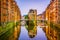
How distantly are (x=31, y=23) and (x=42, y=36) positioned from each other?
1.10m

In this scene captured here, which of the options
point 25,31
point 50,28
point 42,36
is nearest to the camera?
point 42,36

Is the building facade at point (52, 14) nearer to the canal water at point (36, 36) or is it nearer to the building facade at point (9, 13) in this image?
the canal water at point (36, 36)

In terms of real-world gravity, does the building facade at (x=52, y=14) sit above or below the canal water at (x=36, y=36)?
above

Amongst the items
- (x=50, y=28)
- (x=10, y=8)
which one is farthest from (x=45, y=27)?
(x=10, y=8)

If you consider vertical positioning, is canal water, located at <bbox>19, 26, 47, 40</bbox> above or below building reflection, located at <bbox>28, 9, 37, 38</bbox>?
below

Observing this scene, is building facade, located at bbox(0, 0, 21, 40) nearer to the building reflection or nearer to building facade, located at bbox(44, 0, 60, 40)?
the building reflection

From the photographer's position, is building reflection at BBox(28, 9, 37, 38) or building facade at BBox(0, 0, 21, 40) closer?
building facade at BBox(0, 0, 21, 40)

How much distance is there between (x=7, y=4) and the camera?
727 cm

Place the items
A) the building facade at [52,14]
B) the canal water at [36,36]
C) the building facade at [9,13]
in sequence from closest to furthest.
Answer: the canal water at [36,36] < the building facade at [9,13] < the building facade at [52,14]

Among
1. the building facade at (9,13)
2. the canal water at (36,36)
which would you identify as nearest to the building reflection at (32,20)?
the canal water at (36,36)

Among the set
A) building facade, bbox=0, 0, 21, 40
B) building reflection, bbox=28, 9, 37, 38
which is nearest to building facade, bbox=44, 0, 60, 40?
building reflection, bbox=28, 9, 37, 38

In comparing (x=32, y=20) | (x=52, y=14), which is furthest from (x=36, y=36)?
(x=52, y=14)

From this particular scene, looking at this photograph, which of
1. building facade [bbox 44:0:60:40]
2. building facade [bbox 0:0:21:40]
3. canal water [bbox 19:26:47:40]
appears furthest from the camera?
building facade [bbox 44:0:60:40]

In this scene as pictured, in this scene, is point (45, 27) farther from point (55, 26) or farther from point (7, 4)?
point (7, 4)
